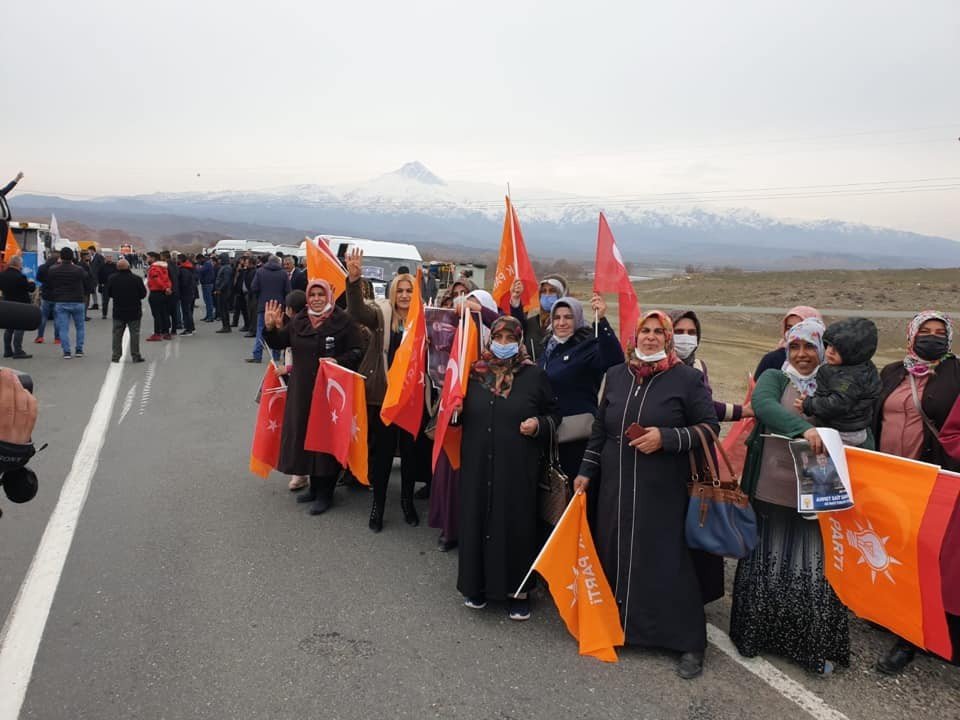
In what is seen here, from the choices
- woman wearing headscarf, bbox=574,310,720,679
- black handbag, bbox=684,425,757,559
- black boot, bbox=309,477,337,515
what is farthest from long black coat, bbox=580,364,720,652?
black boot, bbox=309,477,337,515

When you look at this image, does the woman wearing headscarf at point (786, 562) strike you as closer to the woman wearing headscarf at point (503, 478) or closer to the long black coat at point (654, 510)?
the long black coat at point (654, 510)

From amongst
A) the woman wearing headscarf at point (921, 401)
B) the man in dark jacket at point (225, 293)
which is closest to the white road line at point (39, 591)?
the woman wearing headscarf at point (921, 401)

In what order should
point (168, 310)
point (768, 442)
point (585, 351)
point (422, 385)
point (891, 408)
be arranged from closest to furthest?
point (768, 442), point (891, 408), point (585, 351), point (422, 385), point (168, 310)

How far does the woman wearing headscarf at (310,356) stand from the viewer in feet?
18.1

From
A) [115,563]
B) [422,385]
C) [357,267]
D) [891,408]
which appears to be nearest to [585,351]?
[422,385]

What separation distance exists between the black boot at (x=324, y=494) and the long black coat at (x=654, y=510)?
271 cm

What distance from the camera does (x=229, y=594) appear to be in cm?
412

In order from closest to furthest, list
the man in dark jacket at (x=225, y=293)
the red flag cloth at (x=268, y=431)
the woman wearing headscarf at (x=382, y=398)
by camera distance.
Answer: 1. the woman wearing headscarf at (x=382, y=398)
2. the red flag cloth at (x=268, y=431)
3. the man in dark jacket at (x=225, y=293)

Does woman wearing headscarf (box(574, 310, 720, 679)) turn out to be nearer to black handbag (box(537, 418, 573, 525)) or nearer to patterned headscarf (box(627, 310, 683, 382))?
patterned headscarf (box(627, 310, 683, 382))

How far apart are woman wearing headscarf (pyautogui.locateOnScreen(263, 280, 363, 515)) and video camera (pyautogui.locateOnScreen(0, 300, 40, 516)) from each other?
263 cm

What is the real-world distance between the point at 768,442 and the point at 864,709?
4.42ft

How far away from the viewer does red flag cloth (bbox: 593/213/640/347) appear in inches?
195

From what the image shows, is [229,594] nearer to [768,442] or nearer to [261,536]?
[261,536]

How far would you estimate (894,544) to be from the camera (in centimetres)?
332
